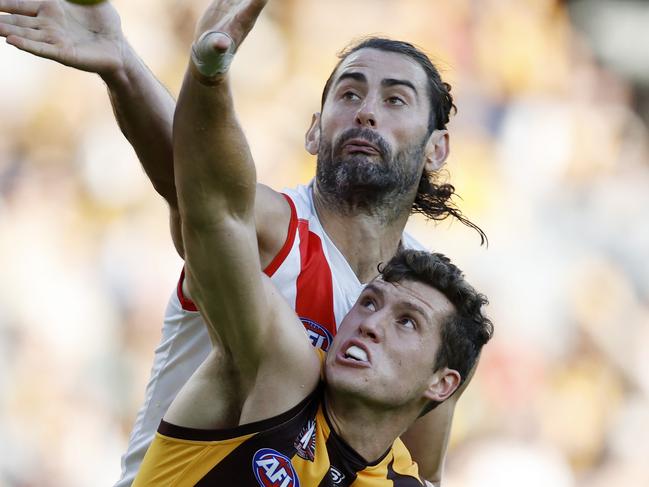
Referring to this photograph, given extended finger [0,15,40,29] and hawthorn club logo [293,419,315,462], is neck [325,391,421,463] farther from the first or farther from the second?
extended finger [0,15,40,29]

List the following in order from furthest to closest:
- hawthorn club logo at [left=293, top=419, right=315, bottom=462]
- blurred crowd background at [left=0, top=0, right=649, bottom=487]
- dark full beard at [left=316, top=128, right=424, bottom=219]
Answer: blurred crowd background at [left=0, top=0, right=649, bottom=487] → dark full beard at [left=316, top=128, right=424, bottom=219] → hawthorn club logo at [left=293, top=419, right=315, bottom=462]

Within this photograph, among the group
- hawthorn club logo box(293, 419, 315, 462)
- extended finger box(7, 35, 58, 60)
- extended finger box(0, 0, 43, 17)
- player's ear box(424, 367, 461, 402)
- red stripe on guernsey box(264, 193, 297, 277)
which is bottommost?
hawthorn club logo box(293, 419, 315, 462)

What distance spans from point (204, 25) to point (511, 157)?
574cm

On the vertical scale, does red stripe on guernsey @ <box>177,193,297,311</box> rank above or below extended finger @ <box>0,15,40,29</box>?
below

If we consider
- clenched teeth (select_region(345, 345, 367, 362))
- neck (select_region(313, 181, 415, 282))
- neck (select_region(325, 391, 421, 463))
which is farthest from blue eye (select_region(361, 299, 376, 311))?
neck (select_region(313, 181, 415, 282))

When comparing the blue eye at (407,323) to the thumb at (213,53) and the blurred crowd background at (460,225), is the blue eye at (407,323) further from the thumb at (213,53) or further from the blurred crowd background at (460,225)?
the blurred crowd background at (460,225)

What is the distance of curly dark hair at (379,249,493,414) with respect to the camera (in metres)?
3.61

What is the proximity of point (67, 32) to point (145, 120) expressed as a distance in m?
0.34

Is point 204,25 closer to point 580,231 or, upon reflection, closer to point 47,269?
point 47,269

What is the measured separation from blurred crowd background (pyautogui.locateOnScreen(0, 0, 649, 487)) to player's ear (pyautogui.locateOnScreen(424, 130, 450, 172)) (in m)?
2.73

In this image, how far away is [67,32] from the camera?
130 inches

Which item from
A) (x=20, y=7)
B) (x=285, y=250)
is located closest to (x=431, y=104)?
(x=285, y=250)

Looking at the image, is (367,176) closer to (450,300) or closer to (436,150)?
(436,150)

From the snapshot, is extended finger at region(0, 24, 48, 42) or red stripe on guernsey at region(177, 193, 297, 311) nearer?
extended finger at region(0, 24, 48, 42)
